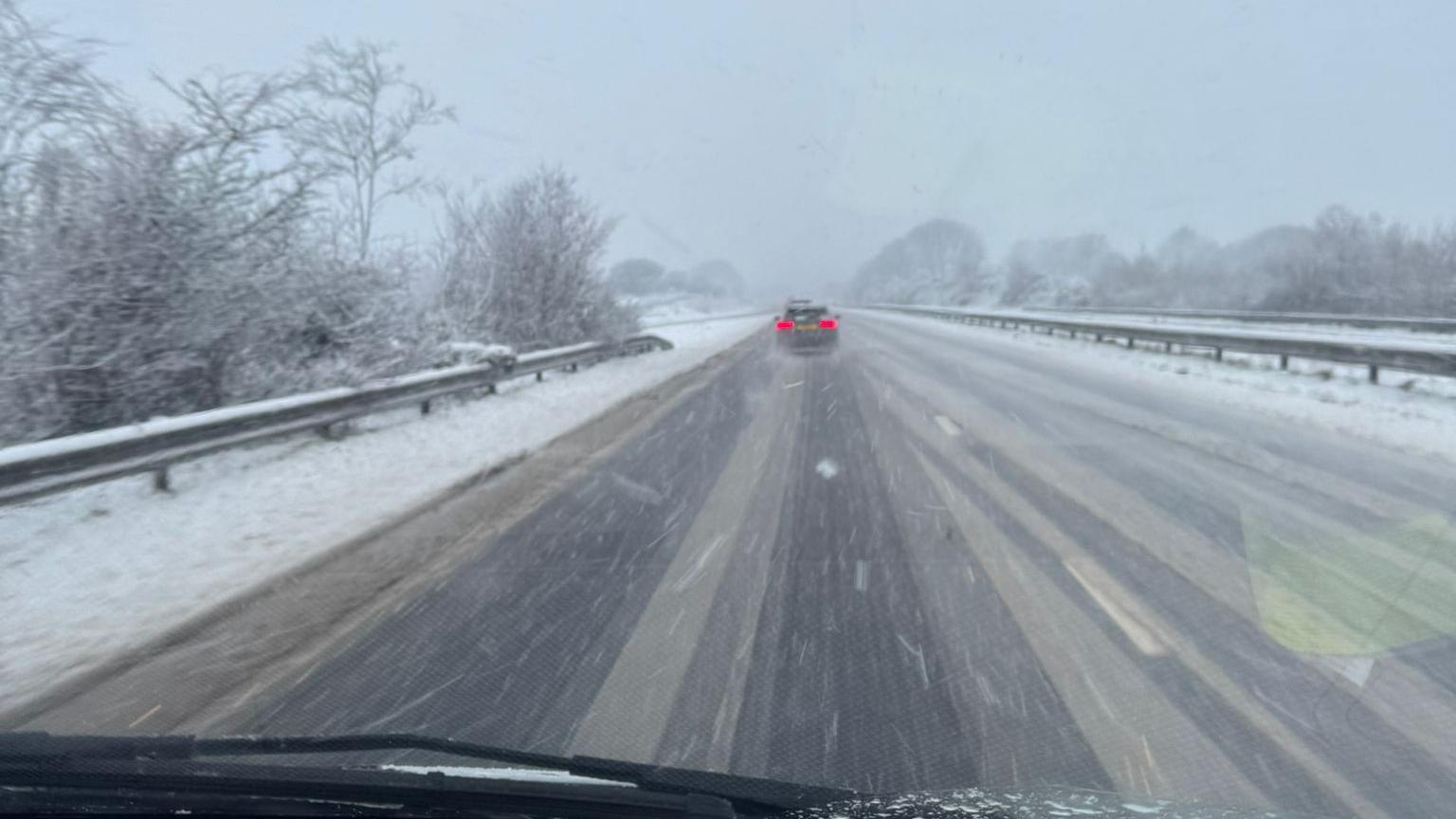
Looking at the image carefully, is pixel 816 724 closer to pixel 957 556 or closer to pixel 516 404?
pixel 957 556

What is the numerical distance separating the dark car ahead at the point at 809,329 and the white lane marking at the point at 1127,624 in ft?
78.6

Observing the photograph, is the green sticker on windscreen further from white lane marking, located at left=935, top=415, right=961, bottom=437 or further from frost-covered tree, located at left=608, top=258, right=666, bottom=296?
frost-covered tree, located at left=608, top=258, right=666, bottom=296

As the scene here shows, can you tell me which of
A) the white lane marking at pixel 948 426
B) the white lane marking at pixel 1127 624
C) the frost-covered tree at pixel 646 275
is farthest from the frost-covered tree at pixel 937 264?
the white lane marking at pixel 1127 624

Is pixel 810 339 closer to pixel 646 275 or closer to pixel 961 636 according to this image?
pixel 961 636

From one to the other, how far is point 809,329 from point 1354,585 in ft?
80.6

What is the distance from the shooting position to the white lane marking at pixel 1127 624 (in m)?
4.69

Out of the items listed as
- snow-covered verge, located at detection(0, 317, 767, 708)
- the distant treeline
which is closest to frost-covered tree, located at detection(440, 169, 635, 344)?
snow-covered verge, located at detection(0, 317, 767, 708)

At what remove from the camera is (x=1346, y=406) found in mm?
14102

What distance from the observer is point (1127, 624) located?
198 inches

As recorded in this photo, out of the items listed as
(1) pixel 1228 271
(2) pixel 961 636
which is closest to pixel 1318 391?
(2) pixel 961 636

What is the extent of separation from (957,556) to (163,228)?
9.48 metres

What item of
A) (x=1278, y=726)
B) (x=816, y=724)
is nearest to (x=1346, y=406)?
(x=1278, y=726)

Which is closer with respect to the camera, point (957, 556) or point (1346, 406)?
point (957, 556)

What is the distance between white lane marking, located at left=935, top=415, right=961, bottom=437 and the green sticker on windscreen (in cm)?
508
